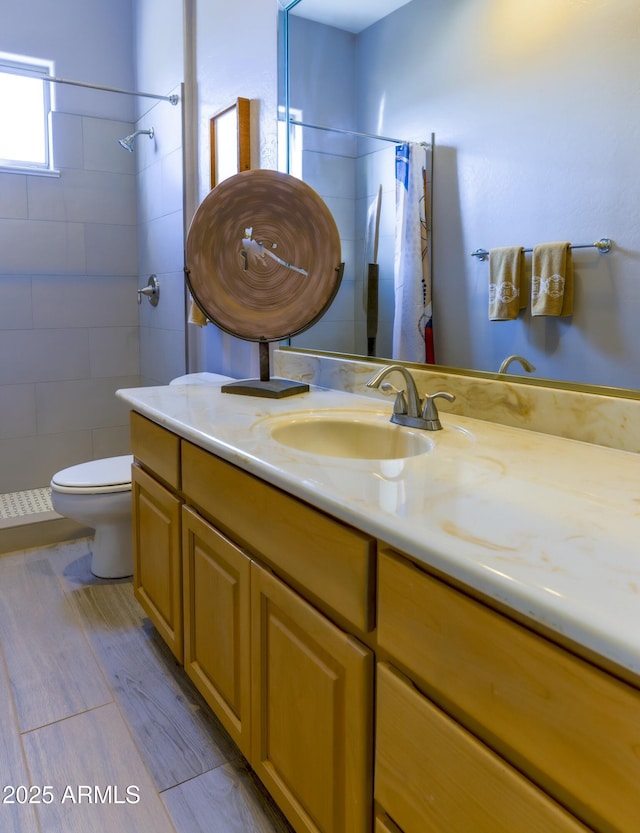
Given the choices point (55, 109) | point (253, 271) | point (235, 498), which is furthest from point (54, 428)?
point (235, 498)

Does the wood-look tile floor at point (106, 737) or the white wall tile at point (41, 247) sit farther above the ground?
the white wall tile at point (41, 247)

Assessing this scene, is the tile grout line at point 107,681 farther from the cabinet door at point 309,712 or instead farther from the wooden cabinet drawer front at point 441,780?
the wooden cabinet drawer front at point 441,780

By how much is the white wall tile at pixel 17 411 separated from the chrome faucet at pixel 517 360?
271cm

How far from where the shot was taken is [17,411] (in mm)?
3227

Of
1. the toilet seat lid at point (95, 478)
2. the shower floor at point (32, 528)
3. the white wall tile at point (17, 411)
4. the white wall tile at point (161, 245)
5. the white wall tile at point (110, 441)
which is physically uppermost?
the white wall tile at point (161, 245)

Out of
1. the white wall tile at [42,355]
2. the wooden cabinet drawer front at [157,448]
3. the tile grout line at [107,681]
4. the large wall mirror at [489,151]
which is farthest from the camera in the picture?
the white wall tile at [42,355]

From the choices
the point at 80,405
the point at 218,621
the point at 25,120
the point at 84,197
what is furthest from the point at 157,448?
the point at 25,120

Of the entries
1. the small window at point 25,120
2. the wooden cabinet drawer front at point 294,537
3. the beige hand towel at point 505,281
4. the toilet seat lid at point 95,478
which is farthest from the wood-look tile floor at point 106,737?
the small window at point 25,120

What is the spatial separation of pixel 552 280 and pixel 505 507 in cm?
59

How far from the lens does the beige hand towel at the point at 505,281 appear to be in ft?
4.22

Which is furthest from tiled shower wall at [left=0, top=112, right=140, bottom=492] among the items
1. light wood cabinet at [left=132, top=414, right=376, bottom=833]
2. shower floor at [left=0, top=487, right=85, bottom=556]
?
light wood cabinet at [left=132, top=414, right=376, bottom=833]

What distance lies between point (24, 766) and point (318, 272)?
1.46 meters

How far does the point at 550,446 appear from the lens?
1152 mm

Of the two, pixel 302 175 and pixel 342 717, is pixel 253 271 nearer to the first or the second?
pixel 302 175
